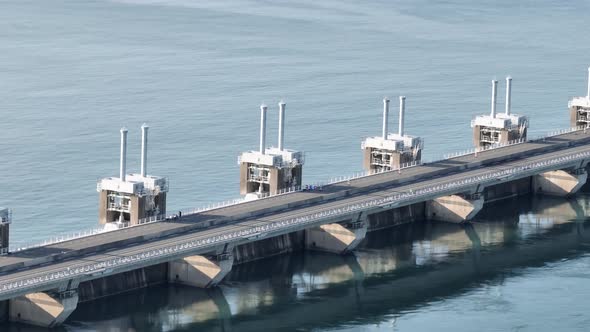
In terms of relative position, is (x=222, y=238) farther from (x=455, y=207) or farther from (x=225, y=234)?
(x=455, y=207)

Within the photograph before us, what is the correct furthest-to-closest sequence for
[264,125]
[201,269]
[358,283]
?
[264,125], [358,283], [201,269]

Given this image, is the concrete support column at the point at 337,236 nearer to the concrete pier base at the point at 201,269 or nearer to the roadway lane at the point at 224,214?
the roadway lane at the point at 224,214

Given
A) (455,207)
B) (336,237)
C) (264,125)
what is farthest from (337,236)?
(455,207)

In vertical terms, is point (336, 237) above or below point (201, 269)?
above

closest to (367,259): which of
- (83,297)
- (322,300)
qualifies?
(322,300)

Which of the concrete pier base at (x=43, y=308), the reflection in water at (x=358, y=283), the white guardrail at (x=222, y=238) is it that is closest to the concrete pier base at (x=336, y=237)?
Result: the reflection in water at (x=358, y=283)

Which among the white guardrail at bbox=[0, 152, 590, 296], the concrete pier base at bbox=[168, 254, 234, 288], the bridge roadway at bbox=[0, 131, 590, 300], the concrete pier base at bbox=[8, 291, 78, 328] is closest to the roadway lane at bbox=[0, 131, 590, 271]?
the bridge roadway at bbox=[0, 131, 590, 300]

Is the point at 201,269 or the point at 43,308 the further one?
the point at 201,269
